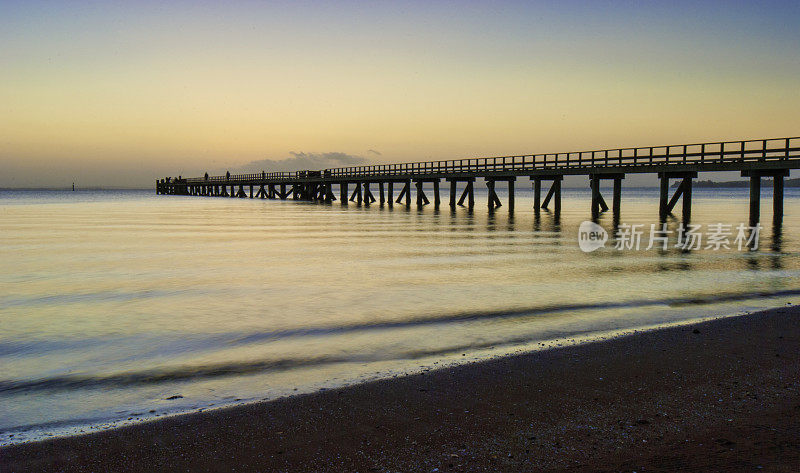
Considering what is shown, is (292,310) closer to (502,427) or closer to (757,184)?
(502,427)

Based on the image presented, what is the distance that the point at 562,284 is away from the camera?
10766mm

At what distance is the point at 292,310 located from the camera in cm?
891

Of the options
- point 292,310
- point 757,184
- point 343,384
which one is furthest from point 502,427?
point 757,184

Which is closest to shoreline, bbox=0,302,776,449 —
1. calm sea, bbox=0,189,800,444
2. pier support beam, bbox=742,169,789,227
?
calm sea, bbox=0,189,800,444

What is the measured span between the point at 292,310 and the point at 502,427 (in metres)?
5.59

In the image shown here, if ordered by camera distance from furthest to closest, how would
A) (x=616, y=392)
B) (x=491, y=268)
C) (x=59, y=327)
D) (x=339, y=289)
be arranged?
(x=491, y=268) → (x=339, y=289) → (x=59, y=327) → (x=616, y=392)

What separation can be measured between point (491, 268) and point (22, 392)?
9.52 m

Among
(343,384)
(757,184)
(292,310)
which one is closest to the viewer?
(343,384)

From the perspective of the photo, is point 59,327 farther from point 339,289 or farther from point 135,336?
point 339,289

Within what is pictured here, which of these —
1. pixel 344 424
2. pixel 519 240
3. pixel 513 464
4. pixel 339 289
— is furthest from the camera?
pixel 519 240

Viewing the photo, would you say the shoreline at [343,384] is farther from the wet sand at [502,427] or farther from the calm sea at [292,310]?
the wet sand at [502,427]

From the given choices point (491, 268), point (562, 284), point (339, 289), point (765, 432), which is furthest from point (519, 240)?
point (765, 432)

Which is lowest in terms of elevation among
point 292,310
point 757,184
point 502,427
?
point 292,310

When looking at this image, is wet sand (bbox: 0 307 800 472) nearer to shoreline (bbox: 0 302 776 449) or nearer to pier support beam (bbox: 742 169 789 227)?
shoreline (bbox: 0 302 776 449)
